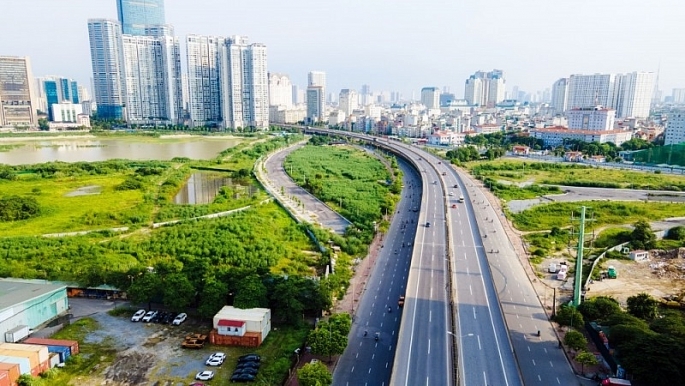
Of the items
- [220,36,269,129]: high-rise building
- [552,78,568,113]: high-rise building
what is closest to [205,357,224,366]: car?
[220,36,269,129]: high-rise building

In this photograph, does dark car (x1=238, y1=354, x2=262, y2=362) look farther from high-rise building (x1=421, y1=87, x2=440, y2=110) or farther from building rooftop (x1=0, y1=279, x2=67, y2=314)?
high-rise building (x1=421, y1=87, x2=440, y2=110)

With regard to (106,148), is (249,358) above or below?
below

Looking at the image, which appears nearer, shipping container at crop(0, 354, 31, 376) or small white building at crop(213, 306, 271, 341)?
shipping container at crop(0, 354, 31, 376)

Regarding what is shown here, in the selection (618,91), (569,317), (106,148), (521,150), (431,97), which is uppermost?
(618,91)

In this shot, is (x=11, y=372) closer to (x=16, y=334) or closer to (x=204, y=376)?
(x=16, y=334)

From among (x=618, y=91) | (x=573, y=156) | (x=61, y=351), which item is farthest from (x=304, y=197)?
(x=618, y=91)

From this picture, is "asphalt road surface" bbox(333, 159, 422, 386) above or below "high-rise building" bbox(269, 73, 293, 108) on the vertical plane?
below

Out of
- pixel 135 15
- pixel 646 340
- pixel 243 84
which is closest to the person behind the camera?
pixel 646 340
